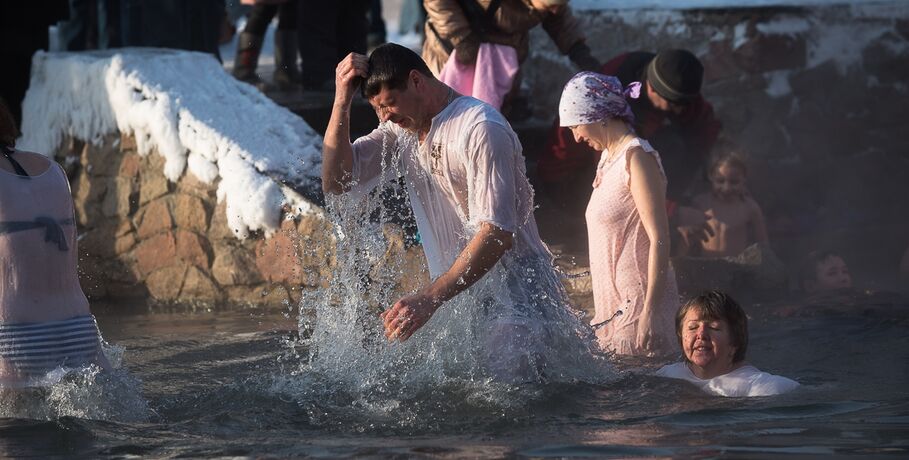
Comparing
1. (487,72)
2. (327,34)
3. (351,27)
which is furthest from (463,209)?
(351,27)

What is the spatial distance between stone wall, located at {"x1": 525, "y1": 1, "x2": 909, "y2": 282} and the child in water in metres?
1.07

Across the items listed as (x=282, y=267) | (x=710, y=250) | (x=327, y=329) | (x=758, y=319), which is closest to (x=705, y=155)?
(x=710, y=250)

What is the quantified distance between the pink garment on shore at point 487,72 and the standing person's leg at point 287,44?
8.24 ft

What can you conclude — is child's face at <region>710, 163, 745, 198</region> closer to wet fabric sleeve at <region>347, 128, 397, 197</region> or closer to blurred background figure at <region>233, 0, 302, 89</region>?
blurred background figure at <region>233, 0, 302, 89</region>

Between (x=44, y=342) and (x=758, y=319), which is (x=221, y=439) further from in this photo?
(x=758, y=319)

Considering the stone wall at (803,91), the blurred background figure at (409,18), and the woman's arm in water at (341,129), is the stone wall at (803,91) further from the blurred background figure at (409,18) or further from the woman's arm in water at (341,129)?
the blurred background figure at (409,18)

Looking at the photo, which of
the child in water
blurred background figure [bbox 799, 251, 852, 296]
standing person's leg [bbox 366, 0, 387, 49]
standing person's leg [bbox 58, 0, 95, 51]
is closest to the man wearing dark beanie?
the child in water

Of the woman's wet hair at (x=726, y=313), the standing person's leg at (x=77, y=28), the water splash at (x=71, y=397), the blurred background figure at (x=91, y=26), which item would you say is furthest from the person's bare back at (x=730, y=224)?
the standing person's leg at (x=77, y=28)

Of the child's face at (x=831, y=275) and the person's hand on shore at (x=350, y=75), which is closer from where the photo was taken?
the person's hand on shore at (x=350, y=75)

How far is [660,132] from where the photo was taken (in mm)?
8734

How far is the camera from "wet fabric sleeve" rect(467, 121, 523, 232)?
17.6 ft

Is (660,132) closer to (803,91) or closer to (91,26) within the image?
(803,91)

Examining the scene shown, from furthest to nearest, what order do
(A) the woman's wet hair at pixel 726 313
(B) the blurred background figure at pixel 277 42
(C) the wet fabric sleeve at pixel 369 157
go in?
(B) the blurred background figure at pixel 277 42 → (A) the woman's wet hair at pixel 726 313 → (C) the wet fabric sleeve at pixel 369 157

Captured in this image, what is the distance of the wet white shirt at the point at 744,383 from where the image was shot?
19.7 ft
